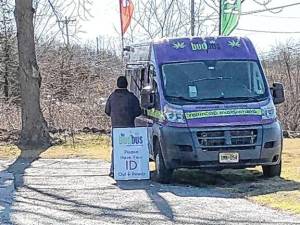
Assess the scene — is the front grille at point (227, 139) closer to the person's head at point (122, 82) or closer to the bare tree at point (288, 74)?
the person's head at point (122, 82)

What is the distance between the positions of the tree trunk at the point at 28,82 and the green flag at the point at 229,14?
8.08m

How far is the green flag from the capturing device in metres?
27.4

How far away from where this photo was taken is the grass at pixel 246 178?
38.1 feet

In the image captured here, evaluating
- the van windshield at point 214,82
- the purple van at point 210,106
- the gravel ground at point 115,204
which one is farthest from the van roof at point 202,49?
the gravel ground at point 115,204

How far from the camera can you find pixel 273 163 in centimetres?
1380

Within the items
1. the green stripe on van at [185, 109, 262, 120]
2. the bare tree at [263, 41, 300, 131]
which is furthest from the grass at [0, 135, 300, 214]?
the bare tree at [263, 41, 300, 131]

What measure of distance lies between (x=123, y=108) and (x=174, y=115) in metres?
1.68

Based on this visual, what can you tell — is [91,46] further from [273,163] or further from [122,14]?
[273,163]

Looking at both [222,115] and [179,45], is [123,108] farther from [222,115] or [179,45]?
[222,115]

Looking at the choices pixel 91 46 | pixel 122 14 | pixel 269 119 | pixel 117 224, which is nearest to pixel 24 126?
pixel 122 14

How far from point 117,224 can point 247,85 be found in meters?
5.34

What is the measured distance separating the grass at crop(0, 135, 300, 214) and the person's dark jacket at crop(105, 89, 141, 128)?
140 cm

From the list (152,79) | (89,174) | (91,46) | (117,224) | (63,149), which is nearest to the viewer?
(117,224)

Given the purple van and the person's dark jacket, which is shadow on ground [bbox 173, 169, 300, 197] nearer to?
the purple van
